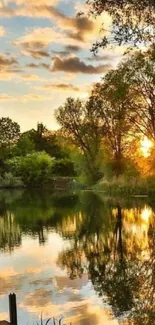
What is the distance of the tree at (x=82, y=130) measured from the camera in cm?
7006

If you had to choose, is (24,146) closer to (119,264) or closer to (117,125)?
(117,125)

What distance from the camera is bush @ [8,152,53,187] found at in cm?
8944

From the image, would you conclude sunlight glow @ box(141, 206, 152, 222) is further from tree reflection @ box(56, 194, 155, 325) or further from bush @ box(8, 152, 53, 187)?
bush @ box(8, 152, 53, 187)

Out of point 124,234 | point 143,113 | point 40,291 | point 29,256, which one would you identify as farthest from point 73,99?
point 40,291

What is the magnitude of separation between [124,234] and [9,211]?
18971 mm

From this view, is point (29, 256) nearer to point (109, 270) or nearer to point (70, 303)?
point (109, 270)

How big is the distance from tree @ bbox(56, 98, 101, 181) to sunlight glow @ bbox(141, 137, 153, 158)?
673 inches

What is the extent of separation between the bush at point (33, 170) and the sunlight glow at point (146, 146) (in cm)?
3879

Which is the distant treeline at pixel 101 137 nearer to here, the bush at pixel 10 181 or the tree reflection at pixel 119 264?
the bush at pixel 10 181

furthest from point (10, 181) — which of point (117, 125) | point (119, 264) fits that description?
point (119, 264)

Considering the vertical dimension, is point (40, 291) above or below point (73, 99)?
below

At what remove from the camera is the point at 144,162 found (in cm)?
4969

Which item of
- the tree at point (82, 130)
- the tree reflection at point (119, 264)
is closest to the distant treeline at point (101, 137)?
the tree at point (82, 130)

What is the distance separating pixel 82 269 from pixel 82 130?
52666mm
